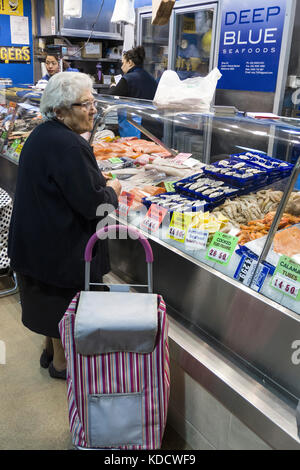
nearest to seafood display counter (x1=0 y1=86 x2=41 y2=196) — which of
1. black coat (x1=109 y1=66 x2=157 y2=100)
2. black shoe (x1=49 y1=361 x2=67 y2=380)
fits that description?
black coat (x1=109 y1=66 x2=157 y2=100)

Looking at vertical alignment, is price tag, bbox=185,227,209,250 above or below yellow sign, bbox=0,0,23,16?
below

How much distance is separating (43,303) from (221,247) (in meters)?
1.04

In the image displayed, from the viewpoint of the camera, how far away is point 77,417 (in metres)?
1.92

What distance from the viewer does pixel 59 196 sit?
218cm

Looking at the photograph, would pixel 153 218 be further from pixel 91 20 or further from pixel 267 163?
pixel 91 20

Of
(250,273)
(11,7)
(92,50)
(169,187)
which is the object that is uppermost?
(11,7)

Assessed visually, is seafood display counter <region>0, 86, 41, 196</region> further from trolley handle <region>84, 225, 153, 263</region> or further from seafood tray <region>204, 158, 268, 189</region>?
trolley handle <region>84, 225, 153, 263</region>

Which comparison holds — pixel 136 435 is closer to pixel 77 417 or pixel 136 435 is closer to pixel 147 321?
pixel 77 417

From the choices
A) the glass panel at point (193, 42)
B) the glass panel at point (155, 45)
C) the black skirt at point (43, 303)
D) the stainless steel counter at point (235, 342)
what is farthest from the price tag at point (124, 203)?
the glass panel at point (155, 45)

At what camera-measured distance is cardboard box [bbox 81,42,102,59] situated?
720 cm

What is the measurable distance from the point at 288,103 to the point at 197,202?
2691 mm

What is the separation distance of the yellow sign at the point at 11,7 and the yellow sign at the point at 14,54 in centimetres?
56

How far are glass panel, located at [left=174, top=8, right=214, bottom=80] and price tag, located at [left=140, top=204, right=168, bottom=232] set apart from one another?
11.6ft

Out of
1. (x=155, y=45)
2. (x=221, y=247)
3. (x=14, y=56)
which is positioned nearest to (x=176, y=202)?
(x=221, y=247)
